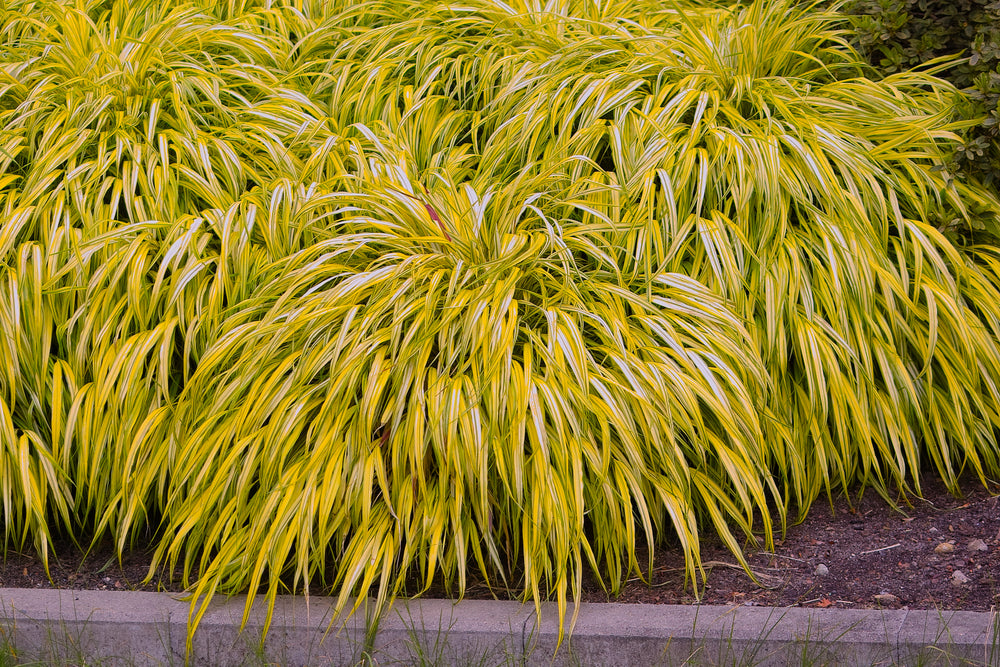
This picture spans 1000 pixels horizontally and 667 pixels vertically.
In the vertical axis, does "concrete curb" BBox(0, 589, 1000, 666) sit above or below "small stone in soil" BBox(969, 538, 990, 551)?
below

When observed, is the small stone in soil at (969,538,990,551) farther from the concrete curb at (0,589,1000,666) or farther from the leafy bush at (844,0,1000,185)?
the leafy bush at (844,0,1000,185)

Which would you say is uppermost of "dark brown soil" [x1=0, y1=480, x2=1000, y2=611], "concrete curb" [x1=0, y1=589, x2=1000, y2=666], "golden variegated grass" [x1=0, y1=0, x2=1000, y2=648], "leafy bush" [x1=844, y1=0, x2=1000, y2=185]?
"leafy bush" [x1=844, y1=0, x2=1000, y2=185]

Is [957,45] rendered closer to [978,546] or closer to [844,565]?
[978,546]

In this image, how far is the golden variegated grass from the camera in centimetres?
205

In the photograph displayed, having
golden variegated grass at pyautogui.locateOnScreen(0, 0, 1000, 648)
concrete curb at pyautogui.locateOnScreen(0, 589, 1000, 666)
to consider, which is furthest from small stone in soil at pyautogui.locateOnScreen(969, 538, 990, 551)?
concrete curb at pyautogui.locateOnScreen(0, 589, 1000, 666)

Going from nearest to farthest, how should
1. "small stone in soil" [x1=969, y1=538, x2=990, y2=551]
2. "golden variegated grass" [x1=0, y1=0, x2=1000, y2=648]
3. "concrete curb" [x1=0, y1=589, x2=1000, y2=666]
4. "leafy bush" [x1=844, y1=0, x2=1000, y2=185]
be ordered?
"concrete curb" [x1=0, y1=589, x2=1000, y2=666] < "golden variegated grass" [x1=0, y1=0, x2=1000, y2=648] < "small stone in soil" [x1=969, y1=538, x2=990, y2=551] < "leafy bush" [x1=844, y1=0, x2=1000, y2=185]

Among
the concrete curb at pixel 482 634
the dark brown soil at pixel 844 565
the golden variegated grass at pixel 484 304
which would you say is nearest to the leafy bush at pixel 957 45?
the golden variegated grass at pixel 484 304

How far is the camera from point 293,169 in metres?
2.70

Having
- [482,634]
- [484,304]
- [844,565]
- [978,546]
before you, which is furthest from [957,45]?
[482,634]

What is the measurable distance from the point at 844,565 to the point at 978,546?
322mm

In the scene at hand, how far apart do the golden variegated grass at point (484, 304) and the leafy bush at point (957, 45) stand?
0.10 metres

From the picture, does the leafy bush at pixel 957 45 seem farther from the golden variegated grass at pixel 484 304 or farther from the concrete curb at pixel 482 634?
the concrete curb at pixel 482 634

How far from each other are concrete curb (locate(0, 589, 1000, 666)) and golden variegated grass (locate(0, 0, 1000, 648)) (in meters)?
0.09

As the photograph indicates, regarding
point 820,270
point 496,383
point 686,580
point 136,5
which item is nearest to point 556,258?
point 496,383
